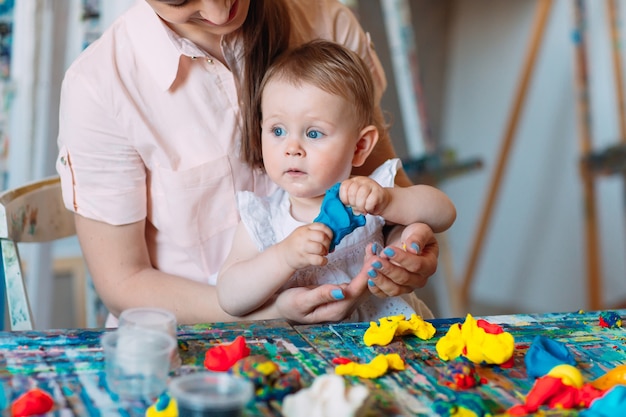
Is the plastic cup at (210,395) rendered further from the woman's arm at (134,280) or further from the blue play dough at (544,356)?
the woman's arm at (134,280)

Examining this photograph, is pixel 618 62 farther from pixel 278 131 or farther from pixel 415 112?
pixel 278 131

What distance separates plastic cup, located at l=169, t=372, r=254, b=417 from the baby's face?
20.8 inches

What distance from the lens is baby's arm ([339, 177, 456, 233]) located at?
124cm

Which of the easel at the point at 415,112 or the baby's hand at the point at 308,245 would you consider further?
the easel at the point at 415,112

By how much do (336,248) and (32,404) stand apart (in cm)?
63

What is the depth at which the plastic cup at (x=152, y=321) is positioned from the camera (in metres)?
0.98

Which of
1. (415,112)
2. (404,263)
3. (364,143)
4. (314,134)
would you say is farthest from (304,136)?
(415,112)

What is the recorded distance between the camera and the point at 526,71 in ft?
9.96

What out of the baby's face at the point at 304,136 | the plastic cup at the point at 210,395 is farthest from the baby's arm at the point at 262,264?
the plastic cup at the point at 210,395

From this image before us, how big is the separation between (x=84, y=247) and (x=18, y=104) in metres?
0.82

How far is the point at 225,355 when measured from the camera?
3.34 feet

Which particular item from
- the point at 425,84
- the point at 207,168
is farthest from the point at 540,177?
the point at 207,168

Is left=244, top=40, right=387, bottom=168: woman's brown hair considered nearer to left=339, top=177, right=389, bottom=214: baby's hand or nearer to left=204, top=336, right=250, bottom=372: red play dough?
left=339, top=177, right=389, bottom=214: baby's hand

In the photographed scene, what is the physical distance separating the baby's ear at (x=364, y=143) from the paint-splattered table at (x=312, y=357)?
1.15ft
